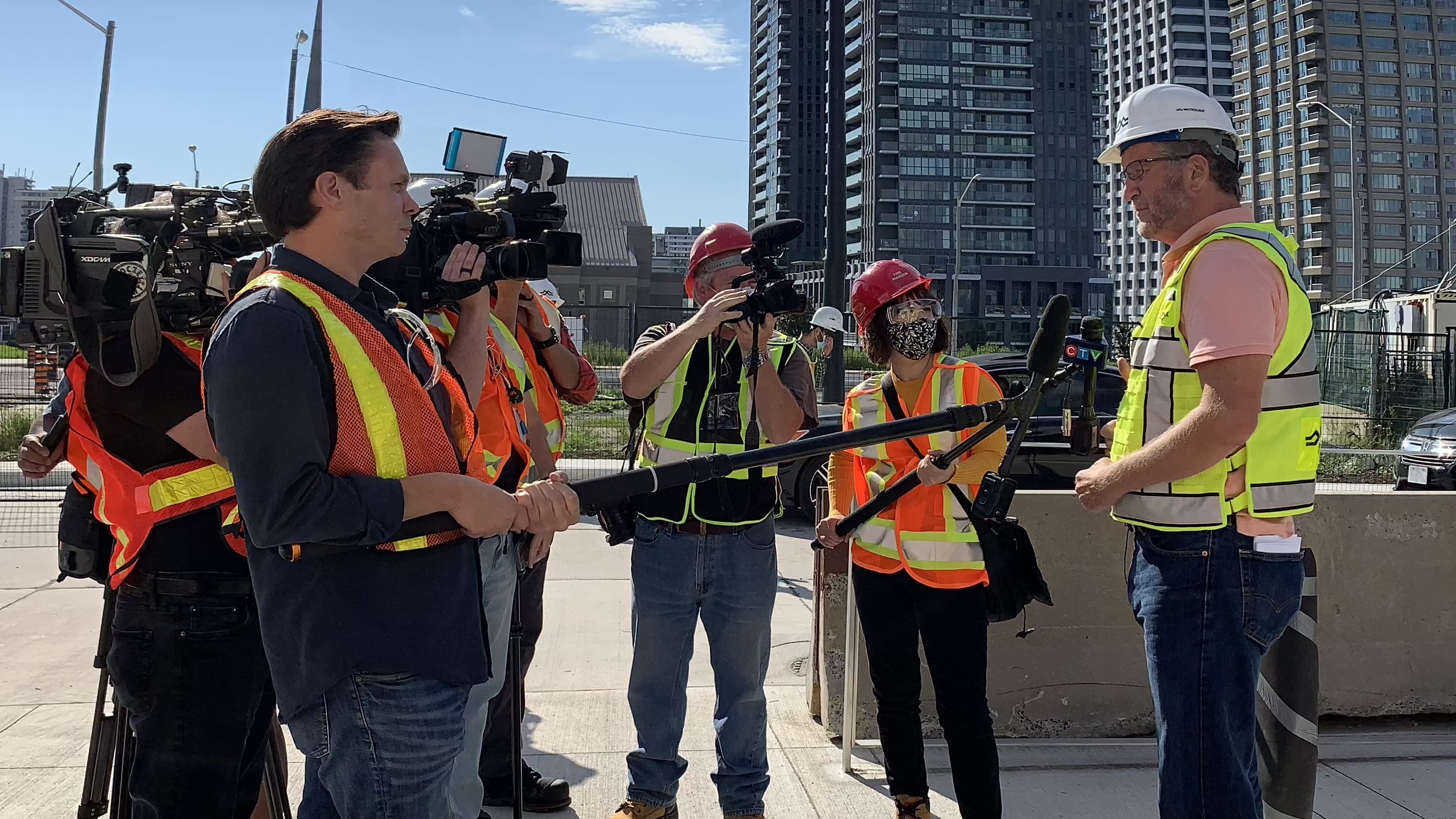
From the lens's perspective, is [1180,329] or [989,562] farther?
[989,562]

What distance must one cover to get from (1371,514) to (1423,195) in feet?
513

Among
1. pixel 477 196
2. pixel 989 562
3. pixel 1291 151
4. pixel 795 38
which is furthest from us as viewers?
pixel 795 38

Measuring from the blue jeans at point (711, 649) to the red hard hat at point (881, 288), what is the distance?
2.54 feet

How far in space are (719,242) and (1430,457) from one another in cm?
1227

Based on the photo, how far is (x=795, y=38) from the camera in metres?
151

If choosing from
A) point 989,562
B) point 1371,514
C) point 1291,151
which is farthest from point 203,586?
point 1291,151

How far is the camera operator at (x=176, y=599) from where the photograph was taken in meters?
2.59

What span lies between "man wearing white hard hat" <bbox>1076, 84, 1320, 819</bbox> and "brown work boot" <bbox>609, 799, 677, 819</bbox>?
1639 millimetres

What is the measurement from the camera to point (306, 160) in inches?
81.1

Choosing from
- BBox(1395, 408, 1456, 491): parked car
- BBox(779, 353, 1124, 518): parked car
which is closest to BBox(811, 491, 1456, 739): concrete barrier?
BBox(779, 353, 1124, 518): parked car

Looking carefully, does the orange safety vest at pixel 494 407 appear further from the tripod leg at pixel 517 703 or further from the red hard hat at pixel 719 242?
the red hard hat at pixel 719 242

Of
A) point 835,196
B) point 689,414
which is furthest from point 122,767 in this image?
point 835,196

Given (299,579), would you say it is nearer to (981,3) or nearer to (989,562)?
(989,562)

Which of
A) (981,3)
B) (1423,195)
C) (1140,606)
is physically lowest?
(1140,606)
